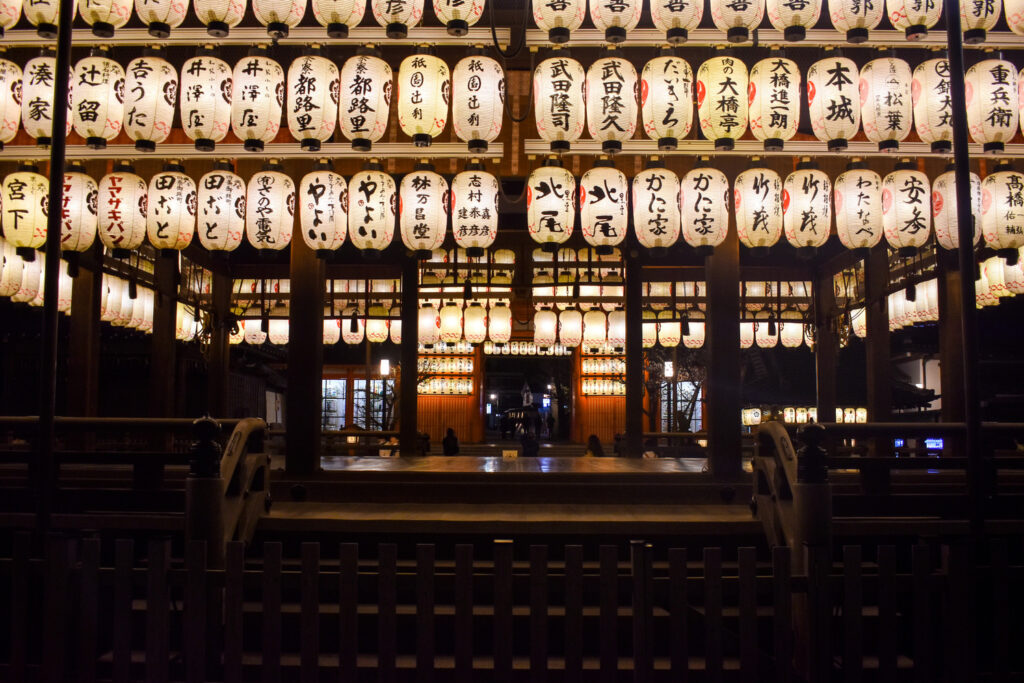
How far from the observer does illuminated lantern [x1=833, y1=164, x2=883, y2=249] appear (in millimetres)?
8219

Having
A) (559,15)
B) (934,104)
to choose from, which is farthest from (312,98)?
(934,104)

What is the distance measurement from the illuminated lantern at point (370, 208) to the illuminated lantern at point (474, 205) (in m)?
0.79

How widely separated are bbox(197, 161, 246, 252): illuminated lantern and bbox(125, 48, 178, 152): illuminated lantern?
88 centimetres

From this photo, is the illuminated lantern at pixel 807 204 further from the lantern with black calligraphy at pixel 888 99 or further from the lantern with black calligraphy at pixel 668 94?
the lantern with black calligraphy at pixel 668 94

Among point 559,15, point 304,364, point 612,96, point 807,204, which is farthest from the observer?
point 304,364

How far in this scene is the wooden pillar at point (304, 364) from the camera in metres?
8.38

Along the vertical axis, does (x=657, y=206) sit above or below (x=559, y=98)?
below

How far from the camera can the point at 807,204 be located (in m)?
8.35

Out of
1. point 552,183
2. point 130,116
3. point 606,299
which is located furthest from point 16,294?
point 606,299

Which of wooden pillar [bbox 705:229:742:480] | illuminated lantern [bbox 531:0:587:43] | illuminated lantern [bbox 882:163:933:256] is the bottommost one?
wooden pillar [bbox 705:229:742:480]

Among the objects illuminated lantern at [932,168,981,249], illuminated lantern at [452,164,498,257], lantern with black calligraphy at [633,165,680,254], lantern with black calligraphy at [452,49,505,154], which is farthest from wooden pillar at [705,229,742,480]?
lantern with black calligraphy at [452,49,505,154]

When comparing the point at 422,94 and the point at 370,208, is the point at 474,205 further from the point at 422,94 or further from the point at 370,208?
the point at 422,94

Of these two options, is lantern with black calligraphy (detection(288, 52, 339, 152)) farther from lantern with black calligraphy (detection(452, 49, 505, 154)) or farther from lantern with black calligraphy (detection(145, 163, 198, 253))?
lantern with black calligraphy (detection(145, 163, 198, 253))

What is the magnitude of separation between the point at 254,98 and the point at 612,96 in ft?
12.5
